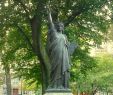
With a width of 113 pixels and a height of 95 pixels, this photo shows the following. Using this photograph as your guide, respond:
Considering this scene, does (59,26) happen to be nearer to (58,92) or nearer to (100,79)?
(58,92)

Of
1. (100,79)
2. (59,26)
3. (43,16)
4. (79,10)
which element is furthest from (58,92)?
(100,79)

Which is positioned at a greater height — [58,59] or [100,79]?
[58,59]

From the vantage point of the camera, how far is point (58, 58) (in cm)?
2044

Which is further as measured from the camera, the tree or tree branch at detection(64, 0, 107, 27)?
tree branch at detection(64, 0, 107, 27)

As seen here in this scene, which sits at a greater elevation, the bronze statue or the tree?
the tree

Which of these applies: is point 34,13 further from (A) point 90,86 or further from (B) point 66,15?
(A) point 90,86

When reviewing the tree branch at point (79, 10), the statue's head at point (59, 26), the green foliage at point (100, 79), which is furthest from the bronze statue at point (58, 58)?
the green foliage at point (100, 79)

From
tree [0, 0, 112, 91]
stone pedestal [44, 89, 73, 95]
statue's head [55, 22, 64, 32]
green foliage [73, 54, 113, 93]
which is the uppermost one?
tree [0, 0, 112, 91]

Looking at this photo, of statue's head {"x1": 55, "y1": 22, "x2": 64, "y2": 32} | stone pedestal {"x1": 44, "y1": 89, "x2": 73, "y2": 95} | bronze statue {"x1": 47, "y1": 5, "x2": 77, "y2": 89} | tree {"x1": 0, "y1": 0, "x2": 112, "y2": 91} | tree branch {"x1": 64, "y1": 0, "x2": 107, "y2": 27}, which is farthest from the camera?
tree branch {"x1": 64, "y1": 0, "x2": 107, "y2": 27}

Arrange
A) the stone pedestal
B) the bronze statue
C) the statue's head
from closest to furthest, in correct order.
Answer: the stone pedestal < the bronze statue < the statue's head

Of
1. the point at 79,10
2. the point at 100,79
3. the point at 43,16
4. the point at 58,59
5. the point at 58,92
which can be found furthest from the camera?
the point at 100,79

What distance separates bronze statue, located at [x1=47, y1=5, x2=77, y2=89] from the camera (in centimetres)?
2023

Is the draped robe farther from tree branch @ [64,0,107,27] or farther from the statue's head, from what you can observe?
tree branch @ [64,0,107,27]

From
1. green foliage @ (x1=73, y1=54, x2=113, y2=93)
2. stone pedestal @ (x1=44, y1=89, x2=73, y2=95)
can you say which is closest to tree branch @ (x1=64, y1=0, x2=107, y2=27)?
stone pedestal @ (x1=44, y1=89, x2=73, y2=95)
